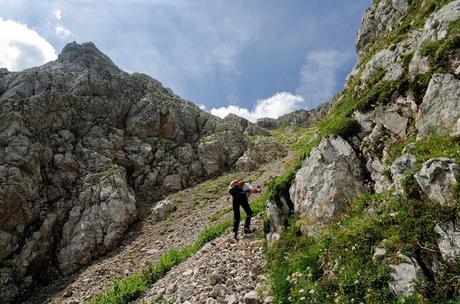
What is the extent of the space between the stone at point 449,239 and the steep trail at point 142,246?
18.1 metres

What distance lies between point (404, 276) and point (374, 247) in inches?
48.9

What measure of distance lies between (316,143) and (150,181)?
3013 cm

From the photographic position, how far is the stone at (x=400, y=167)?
10.5 m

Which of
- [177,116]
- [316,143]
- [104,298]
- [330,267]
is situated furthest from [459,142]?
[177,116]

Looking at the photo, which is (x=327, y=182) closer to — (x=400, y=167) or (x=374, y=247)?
(x=400, y=167)

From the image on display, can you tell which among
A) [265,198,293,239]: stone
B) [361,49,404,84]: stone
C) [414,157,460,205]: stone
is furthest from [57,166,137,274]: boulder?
[414,157,460,205]: stone

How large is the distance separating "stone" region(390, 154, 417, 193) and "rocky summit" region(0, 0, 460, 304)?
8 cm

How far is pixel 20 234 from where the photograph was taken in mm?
29688

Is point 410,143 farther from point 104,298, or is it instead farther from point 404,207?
point 104,298

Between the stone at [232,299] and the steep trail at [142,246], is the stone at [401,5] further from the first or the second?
the stone at [232,299]

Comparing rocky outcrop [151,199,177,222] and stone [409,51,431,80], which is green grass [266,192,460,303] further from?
rocky outcrop [151,199,177,222]

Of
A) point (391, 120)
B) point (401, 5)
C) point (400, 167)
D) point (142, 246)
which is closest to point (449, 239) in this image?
point (400, 167)

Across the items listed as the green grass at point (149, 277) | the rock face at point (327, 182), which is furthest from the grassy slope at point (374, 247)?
the green grass at point (149, 277)

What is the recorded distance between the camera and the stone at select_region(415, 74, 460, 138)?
10914 mm
